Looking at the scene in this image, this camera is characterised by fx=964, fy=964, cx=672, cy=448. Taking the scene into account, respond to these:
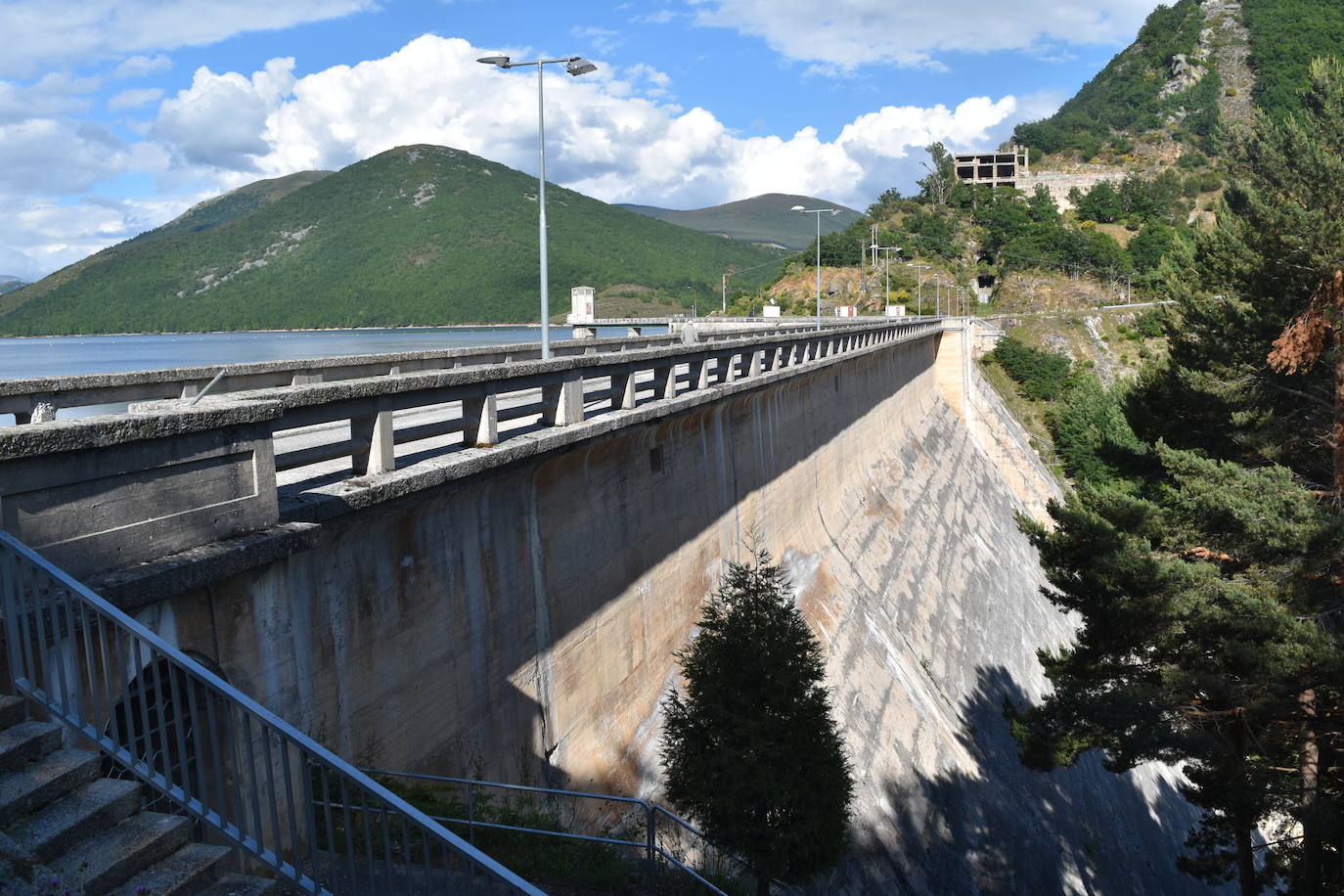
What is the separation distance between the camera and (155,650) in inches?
159

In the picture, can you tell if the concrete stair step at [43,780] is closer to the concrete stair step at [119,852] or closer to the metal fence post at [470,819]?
the concrete stair step at [119,852]

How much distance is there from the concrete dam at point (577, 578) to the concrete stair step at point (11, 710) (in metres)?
0.62

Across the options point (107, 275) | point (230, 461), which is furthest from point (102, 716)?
point (107, 275)

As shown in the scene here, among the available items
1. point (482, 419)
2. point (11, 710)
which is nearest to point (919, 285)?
point (482, 419)

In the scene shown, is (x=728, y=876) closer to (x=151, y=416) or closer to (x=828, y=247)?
(x=151, y=416)

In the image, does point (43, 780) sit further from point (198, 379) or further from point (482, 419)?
point (198, 379)

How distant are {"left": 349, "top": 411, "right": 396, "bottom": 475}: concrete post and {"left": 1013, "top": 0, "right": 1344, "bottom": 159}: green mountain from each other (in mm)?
172806

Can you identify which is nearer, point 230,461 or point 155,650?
point 155,650

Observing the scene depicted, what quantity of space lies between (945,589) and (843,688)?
404 inches

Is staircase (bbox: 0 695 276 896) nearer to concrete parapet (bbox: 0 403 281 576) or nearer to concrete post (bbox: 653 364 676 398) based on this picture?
concrete parapet (bbox: 0 403 281 576)

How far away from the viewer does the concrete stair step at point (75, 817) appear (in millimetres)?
3479

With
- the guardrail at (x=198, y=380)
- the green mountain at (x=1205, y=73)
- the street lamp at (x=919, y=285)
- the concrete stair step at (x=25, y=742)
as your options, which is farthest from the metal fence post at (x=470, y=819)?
the green mountain at (x=1205, y=73)

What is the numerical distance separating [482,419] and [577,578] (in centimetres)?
263

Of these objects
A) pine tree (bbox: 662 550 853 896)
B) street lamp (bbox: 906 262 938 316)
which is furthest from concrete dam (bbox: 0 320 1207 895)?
street lamp (bbox: 906 262 938 316)
